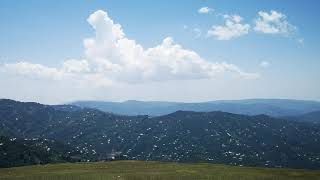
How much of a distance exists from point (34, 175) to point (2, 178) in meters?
6.88

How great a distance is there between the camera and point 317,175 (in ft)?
320

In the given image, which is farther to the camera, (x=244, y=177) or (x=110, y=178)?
(x=244, y=177)

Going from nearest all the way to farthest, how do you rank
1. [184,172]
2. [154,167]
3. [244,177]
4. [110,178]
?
A: 1. [110,178]
2. [244,177]
3. [184,172]
4. [154,167]

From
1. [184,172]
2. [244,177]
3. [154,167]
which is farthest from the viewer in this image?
[154,167]

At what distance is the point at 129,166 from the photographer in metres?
113

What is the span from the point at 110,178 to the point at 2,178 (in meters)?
22.6

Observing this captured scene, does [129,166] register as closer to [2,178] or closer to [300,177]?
[2,178]

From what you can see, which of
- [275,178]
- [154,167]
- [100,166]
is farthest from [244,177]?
[100,166]

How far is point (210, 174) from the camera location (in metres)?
96.1

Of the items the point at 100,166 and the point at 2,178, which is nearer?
the point at 2,178

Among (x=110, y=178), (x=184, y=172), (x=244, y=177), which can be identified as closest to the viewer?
(x=110, y=178)

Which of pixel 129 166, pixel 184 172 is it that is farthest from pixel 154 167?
pixel 184 172

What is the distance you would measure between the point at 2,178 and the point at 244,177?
5190 cm

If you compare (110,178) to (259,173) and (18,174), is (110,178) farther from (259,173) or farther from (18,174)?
(259,173)
